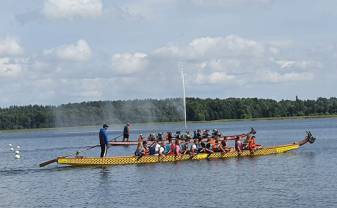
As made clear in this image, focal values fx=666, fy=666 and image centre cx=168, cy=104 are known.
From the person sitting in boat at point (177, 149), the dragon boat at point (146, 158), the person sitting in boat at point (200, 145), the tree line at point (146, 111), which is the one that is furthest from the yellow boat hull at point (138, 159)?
the tree line at point (146, 111)

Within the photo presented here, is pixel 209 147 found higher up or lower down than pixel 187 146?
lower down

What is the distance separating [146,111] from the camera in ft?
461

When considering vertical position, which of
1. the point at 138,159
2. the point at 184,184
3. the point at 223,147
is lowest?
the point at 184,184

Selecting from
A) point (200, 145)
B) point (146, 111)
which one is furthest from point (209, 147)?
point (146, 111)

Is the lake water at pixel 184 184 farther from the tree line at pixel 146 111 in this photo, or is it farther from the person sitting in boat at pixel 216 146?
the tree line at pixel 146 111

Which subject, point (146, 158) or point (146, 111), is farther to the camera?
point (146, 111)

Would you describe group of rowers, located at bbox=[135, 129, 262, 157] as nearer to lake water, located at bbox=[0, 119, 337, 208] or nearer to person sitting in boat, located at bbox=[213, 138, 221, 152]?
Answer: person sitting in boat, located at bbox=[213, 138, 221, 152]

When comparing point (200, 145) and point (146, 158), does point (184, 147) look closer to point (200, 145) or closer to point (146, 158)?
point (200, 145)

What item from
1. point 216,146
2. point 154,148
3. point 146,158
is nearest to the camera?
point 146,158

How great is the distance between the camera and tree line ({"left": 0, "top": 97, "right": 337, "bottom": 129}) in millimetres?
141000

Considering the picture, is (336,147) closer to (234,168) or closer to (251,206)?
(234,168)

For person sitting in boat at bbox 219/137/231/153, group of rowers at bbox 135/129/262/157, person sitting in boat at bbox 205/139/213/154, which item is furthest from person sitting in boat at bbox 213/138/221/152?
person sitting in boat at bbox 205/139/213/154

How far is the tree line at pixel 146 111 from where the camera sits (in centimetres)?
14100

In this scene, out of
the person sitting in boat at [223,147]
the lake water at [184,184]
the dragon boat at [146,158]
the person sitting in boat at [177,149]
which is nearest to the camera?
the lake water at [184,184]
